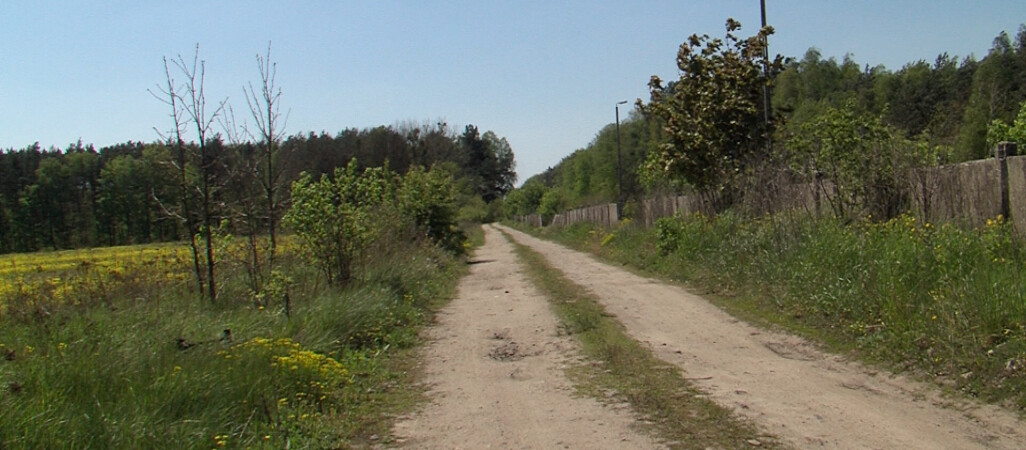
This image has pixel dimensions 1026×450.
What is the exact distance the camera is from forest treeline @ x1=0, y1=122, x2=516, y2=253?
414 inches

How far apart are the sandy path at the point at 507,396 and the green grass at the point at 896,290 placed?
2.89 metres

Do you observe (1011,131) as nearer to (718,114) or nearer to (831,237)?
(718,114)

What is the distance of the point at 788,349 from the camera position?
27.5ft

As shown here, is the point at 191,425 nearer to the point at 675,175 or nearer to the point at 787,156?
the point at 787,156

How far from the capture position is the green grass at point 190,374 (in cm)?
489

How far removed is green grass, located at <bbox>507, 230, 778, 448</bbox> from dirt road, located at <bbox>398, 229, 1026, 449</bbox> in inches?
6.8

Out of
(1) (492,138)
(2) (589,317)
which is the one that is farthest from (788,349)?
(1) (492,138)

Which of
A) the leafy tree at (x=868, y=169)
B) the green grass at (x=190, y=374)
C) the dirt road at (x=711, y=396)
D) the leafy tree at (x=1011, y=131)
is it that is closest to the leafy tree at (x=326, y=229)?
the green grass at (x=190, y=374)

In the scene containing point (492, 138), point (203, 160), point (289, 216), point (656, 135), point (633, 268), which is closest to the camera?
point (203, 160)

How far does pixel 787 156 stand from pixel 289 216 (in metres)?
10.7

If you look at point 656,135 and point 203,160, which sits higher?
point 656,135

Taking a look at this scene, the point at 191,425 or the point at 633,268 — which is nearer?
the point at 191,425

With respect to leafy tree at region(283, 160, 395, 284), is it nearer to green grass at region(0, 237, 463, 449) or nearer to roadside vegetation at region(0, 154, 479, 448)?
→ roadside vegetation at region(0, 154, 479, 448)

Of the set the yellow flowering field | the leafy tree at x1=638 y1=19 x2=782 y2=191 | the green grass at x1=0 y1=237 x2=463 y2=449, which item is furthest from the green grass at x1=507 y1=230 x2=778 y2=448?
the leafy tree at x1=638 y1=19 x2=782 y2=191
